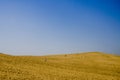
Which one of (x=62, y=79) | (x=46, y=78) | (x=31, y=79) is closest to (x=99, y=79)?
(x=62, y=79)

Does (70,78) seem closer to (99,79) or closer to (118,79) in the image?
(99,79)

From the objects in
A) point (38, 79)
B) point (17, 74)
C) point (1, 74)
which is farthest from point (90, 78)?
point (1, 74)

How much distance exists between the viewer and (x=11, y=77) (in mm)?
14805

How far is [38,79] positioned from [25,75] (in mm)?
1331

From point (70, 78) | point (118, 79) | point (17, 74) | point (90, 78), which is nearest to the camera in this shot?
point (17, 74)

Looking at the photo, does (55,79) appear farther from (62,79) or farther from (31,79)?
(31,79)

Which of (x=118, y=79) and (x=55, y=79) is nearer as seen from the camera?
(x=55, y=79)

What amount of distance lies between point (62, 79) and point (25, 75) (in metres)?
3.36

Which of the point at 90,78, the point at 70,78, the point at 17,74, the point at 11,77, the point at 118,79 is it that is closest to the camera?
the point at 11,77

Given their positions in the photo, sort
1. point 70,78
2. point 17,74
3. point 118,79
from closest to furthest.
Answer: point 17,74, point 70,78, point 118,79

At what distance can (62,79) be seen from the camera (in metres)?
17.1

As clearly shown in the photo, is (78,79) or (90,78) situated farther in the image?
(90,78)

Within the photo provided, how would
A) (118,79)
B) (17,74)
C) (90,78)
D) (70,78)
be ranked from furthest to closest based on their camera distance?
(118,79)
(90,78)
(70,78)
(17,74)

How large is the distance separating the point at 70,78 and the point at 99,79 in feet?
11.5
